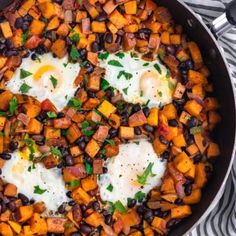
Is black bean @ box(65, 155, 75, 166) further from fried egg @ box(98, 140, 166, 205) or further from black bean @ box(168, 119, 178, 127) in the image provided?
black bean @ box(168, 119, 178, 127)

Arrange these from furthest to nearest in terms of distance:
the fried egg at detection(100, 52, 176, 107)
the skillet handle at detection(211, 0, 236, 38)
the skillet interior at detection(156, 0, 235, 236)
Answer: the fried egg at detection(100, 52, 176, 107), the skillet interior at detection(156, 0, 235, 236), the skillet handle at detection(211, 0, 236, 38)

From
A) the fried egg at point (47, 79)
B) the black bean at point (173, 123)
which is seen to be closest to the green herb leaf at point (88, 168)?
the fried egg at point (47, 79)

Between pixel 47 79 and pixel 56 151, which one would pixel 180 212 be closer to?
pixel 56 151

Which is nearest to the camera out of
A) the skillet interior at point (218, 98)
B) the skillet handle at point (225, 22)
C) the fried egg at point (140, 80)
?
the skillet handle at point (225, 22)

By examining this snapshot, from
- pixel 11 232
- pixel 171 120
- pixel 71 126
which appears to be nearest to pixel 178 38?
pixel 171 120

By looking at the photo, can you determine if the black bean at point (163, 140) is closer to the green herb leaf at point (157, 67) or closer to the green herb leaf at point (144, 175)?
the green herb leaf at point (144, 175)

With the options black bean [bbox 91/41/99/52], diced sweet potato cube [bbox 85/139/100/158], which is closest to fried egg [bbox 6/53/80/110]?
black bean [bbox 91/41/99/52]
